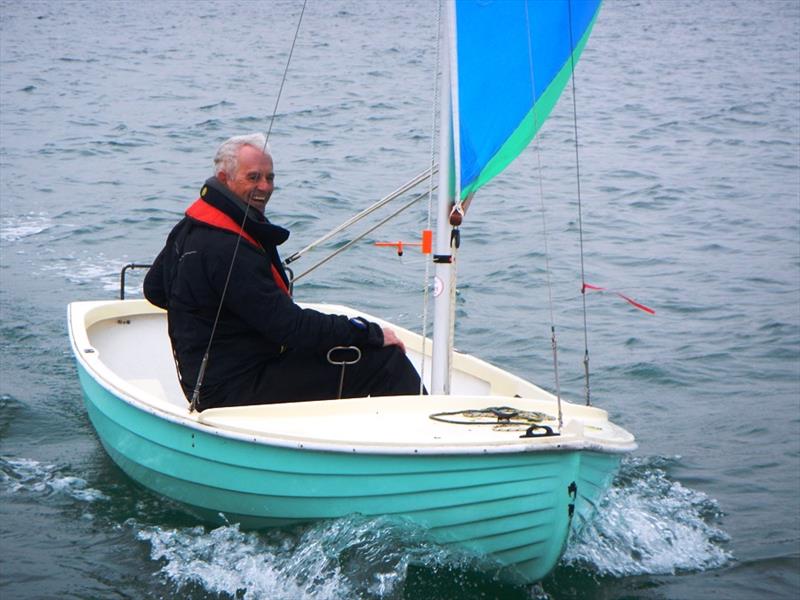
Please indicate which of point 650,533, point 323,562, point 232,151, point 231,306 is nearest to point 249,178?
point 232,151

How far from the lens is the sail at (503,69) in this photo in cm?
431

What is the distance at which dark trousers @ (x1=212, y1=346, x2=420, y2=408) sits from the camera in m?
4.45

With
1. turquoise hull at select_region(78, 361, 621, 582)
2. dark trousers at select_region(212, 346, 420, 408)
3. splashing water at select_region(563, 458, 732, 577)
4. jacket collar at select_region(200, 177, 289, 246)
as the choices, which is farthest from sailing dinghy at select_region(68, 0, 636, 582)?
jacket collar at select_region(200, 177, 289, 246)

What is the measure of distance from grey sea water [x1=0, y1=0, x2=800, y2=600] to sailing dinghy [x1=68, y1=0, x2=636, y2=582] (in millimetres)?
153

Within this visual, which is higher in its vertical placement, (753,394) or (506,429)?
(506,429)

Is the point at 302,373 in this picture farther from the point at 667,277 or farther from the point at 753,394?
the point at 667,277

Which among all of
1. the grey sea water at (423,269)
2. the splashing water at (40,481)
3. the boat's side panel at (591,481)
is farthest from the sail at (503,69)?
the splashing water at (40,481)

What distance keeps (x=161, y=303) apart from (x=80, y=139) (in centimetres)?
1030

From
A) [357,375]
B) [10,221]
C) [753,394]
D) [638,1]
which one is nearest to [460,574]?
[357,375]

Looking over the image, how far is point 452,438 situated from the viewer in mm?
3867

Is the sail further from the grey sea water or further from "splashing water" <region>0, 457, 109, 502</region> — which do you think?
"splashing water" <region>0, 457, 109, 502</region>

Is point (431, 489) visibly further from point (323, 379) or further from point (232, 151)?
point (232, 151)

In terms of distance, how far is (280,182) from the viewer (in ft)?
40.9

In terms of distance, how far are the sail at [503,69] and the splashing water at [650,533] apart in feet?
4.43
